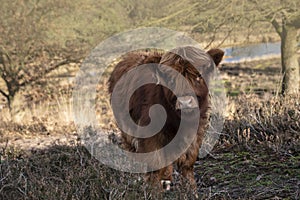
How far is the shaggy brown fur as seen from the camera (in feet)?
12.0

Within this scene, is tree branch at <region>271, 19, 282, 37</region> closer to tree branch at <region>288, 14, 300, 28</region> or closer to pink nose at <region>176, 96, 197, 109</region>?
tree branch at <region>288, 14, 300, 28</region>

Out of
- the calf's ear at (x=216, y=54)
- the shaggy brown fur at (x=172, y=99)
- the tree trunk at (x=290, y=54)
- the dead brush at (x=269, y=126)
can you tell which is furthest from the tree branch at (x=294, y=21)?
the calf's ear at (x=216, y=54)

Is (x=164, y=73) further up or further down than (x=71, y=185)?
further up

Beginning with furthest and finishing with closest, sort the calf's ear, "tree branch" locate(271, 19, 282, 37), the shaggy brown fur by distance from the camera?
"tree branch" locate(271, 19, 282, 37), the calf's ear, the shaggy brown fur

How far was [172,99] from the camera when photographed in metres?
3.65

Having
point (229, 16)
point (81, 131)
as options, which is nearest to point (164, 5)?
point (229, 16)

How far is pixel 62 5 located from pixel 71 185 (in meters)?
10.5

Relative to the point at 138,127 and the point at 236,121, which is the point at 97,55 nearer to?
the point at 236,121

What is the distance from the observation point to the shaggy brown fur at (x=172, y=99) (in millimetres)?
3662

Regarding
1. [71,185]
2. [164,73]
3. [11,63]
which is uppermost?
[164,73]

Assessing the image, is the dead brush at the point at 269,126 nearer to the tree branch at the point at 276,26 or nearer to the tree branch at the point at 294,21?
the tree branch at the point at 294,21

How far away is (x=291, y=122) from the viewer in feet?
17.8

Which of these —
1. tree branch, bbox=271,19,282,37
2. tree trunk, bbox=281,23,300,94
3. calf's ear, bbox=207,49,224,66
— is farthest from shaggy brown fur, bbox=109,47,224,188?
tree trunk, bbox=281,23,300,94

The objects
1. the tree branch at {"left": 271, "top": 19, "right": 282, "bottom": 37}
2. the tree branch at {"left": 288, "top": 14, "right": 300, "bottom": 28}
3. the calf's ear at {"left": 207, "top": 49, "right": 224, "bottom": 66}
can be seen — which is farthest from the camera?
the tree branch at {"left": 271, "top": 19, "right": 282, "bottom": 37}
